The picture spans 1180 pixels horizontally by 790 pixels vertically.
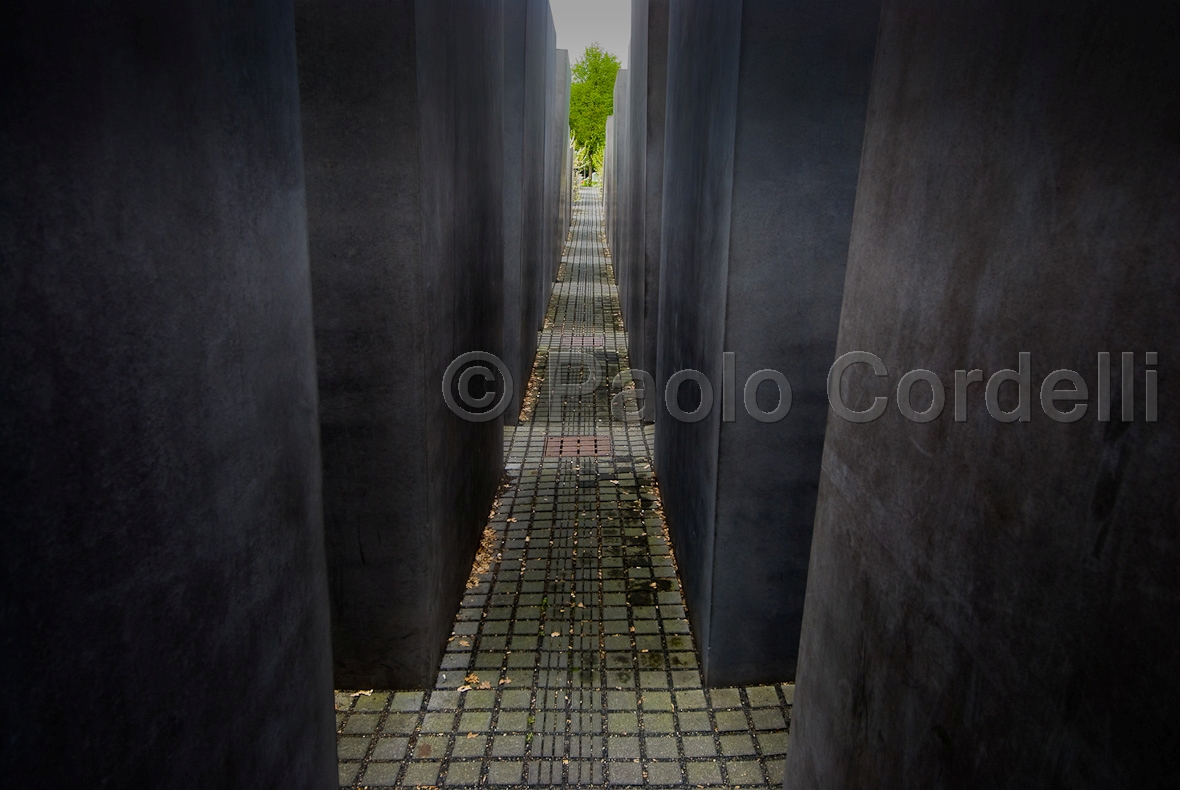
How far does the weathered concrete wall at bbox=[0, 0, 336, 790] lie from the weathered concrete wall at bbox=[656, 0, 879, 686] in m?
2.72

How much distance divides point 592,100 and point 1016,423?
65797 mm

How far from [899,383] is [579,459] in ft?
24.0

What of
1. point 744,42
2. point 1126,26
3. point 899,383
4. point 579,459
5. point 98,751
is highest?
point 744,42

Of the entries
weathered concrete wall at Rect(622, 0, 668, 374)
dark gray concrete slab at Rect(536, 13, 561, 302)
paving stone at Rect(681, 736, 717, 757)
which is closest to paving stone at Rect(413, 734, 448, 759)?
paving stone at Rect(681, 736, 717, 757)

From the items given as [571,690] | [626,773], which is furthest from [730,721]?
[571,690]

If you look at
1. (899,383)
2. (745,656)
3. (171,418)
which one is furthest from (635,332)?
(171,418)

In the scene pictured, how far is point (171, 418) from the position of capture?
172cm

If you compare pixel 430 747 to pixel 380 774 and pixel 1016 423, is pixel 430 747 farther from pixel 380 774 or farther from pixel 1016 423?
pixel 1016 423

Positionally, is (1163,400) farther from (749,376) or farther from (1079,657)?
(749,376)

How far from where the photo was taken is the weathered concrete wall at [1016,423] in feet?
4.80

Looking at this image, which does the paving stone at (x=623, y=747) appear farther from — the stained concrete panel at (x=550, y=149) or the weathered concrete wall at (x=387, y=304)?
the stained concrete panel at (x=550, y=149)

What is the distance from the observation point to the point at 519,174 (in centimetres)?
999

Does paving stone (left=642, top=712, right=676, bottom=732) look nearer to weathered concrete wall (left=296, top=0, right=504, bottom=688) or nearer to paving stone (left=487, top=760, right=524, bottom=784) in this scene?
paving stone (left=487, top=760, right=524, bottom=784)

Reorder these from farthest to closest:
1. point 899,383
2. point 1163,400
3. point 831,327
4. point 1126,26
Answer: point 831,327
point 899,383
point 1126,26
point 1163,400
